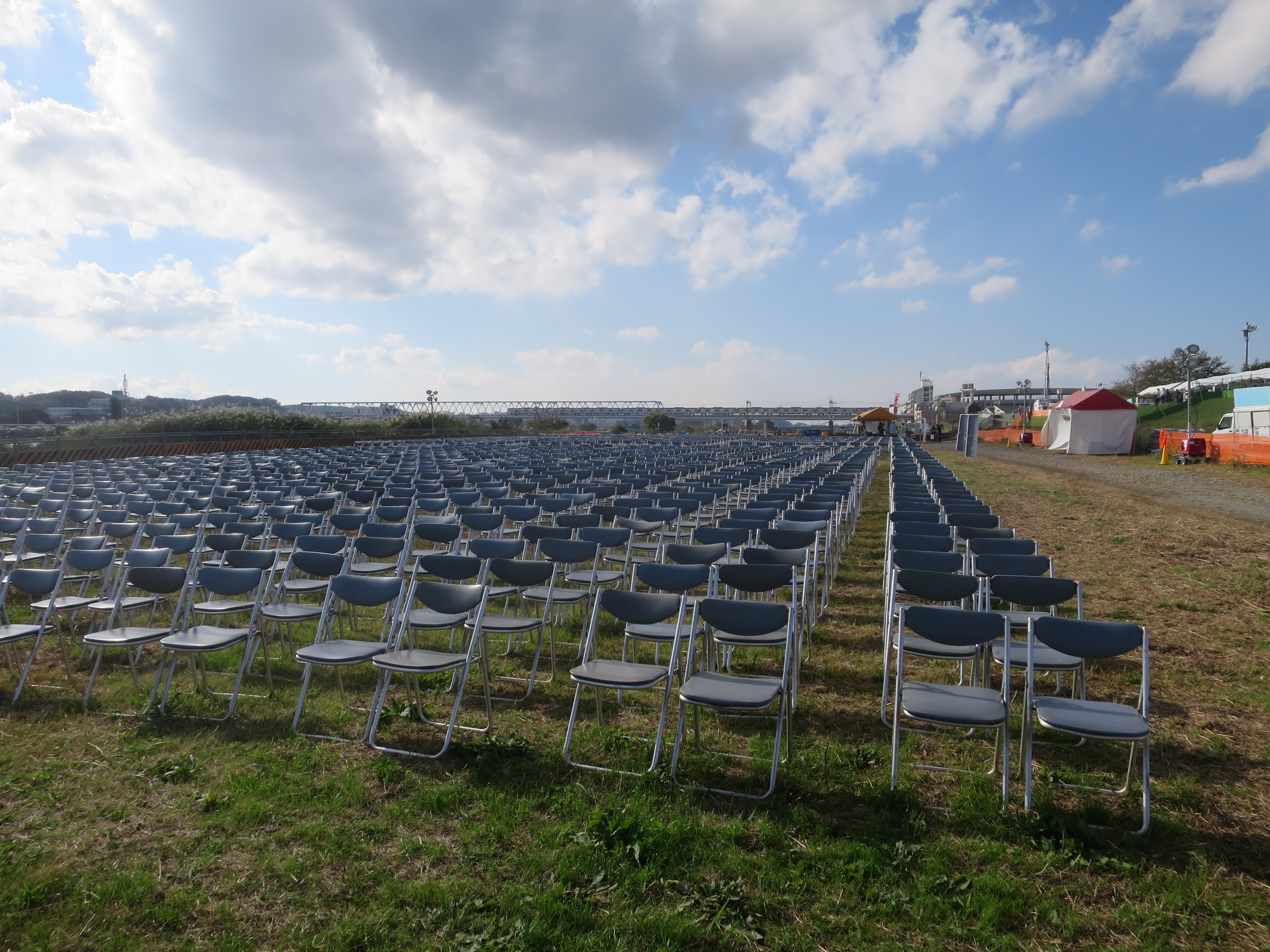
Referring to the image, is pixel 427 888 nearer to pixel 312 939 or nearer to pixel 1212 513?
pixel 312 939

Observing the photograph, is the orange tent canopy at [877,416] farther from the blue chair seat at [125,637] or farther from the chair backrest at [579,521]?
the blue chair seat at [125,637]

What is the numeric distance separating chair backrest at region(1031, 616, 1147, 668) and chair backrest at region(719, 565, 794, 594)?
1.55 metres

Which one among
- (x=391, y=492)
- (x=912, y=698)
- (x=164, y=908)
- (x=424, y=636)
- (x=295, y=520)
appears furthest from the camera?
(x=391, y=492)

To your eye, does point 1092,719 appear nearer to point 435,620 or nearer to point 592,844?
point 592,844

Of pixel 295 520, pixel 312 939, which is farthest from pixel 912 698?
pixel 295 520

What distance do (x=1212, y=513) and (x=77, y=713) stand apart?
17490mm

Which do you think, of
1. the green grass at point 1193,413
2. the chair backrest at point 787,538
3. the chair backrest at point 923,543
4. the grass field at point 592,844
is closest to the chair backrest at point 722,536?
the chair backrest at point 787,538

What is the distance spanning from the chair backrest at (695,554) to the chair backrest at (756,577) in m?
0.77

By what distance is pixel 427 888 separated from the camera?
108 inches

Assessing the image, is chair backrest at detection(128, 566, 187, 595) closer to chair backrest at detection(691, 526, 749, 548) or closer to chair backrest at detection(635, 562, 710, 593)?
chair backrest at detection(635, 562, 710, 593)

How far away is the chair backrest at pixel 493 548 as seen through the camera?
5.74m

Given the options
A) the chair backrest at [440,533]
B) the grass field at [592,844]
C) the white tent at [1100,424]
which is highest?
the white tent at [1100,424]

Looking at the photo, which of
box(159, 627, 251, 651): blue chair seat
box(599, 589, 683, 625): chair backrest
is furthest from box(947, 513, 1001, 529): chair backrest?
box(159, 627, 251, 651): blue chair seat

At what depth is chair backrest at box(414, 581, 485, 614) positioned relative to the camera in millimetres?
4539
